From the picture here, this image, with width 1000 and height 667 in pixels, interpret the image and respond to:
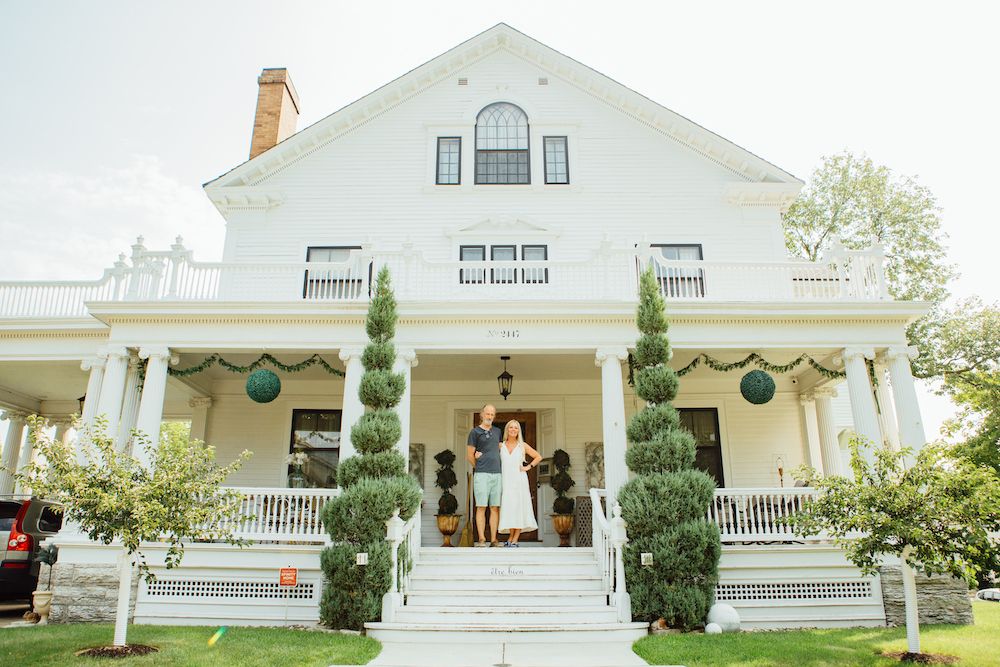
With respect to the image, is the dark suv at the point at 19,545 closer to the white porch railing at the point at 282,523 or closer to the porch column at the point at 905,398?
the white porch railing at the point at 282,523

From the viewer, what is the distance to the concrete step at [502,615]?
29.1 feet

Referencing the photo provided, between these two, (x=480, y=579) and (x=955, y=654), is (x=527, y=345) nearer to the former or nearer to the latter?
(x=480, y=579)

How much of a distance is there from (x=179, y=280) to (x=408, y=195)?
5.42 m

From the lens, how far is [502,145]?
16.2 m

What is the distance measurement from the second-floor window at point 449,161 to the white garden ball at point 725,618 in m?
10.4

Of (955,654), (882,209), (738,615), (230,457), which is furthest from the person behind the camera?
(882,209)

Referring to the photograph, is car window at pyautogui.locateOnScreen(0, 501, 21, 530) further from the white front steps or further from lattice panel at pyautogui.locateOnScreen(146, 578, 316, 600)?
the white front steps

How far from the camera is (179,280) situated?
12.2m

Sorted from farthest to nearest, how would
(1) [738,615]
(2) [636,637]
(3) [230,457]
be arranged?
(3) [230,457] < (1) [738,615] < (2) [636,637]

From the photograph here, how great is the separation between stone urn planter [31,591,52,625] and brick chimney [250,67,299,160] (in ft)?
34.5

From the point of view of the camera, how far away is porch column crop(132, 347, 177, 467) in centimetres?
1147

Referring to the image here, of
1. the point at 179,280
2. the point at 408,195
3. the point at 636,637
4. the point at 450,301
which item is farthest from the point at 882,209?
the point at 179,280

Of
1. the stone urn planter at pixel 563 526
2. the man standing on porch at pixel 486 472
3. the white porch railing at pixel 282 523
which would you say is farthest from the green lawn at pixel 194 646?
the stone urn planter at pixel 563 526

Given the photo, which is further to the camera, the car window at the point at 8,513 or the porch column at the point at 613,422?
the car window at the point at 8,513
